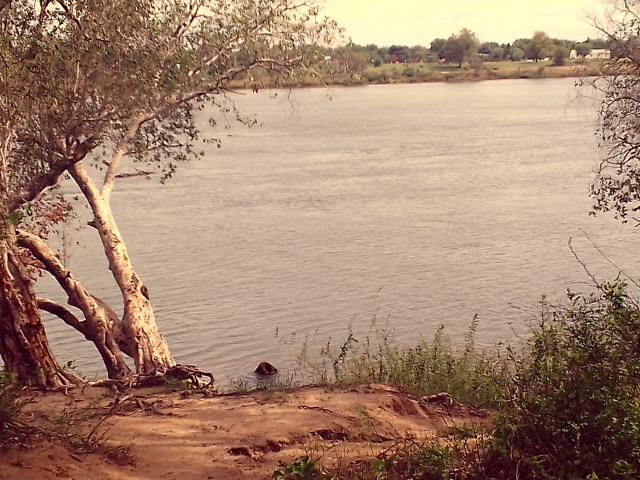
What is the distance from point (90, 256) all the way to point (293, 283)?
4395mm

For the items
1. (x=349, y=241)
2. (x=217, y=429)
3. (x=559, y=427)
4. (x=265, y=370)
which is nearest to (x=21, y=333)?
(x=217, y=429)

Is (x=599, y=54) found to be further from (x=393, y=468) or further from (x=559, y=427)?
A: (x=393, y=468)

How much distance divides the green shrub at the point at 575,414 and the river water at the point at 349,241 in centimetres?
664

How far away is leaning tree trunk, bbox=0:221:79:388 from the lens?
7.76 m

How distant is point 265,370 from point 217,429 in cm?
516

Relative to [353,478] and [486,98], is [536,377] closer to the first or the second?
[353,478]

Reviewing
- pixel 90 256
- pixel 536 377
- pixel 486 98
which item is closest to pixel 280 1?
pixel 536 377

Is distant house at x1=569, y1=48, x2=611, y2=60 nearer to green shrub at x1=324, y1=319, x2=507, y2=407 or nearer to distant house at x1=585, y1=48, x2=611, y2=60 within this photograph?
distant house at x1=585, y1=48, x2=611, y2=60

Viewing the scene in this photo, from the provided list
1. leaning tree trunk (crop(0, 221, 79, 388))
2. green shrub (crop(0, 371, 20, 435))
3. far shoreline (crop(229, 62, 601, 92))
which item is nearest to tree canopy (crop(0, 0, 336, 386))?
leaning tree trunk (crop(0, 221, 79, 388))

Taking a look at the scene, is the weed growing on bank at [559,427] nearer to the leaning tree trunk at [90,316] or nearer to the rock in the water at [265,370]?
the leaning tree trunk at [90,316]

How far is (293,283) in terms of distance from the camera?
15.9 m

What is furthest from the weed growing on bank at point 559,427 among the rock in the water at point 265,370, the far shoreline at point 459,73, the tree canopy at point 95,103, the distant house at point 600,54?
the far shoreline at point 459,73

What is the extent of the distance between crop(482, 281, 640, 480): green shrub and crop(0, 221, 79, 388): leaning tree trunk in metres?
4.77

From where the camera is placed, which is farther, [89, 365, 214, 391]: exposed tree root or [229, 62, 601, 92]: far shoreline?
[229, 62, 601, 92]: far shoreline
